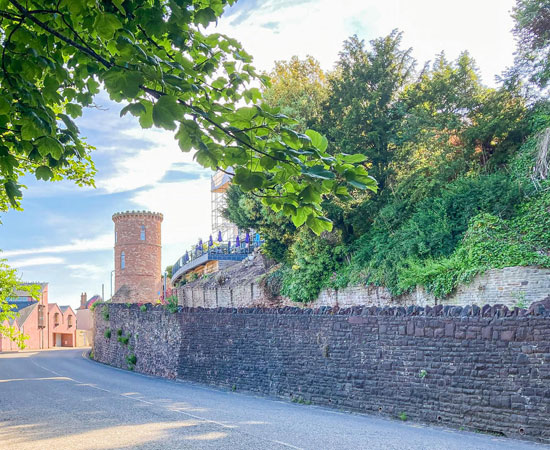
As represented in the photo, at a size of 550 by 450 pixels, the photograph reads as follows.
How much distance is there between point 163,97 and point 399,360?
9727 millimetres

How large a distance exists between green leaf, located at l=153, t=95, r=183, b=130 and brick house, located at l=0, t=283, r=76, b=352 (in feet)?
213

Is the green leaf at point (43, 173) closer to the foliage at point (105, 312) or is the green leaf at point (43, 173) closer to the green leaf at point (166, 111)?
the green leaf at point (166, 111)

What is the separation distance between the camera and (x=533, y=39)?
62.8 feet

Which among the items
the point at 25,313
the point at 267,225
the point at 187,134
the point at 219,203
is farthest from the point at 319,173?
the point at 25,313

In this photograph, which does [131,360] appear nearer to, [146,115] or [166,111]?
[146,115]

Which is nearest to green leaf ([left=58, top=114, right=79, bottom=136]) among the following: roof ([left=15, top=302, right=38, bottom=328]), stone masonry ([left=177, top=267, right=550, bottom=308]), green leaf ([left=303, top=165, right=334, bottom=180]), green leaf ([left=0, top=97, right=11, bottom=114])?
green leaf ([left=0, top=97, right=11, bottom=114])

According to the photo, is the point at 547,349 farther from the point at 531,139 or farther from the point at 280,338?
the point at 531,139

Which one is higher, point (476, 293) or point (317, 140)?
point (317, 140)

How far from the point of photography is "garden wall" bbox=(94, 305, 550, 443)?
958 cm

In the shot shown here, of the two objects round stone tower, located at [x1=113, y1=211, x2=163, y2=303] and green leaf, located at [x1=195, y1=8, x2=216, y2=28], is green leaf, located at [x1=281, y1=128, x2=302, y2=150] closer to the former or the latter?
green leaf, located at [x1=195, y1=8, x2=216, y2=28]

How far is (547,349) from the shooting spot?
9.26 meters

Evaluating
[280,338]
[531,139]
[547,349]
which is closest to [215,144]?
[547,349]

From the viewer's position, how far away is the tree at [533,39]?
1842cm

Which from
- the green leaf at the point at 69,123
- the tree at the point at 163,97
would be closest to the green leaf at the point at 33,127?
the tree at the point at 163,97
